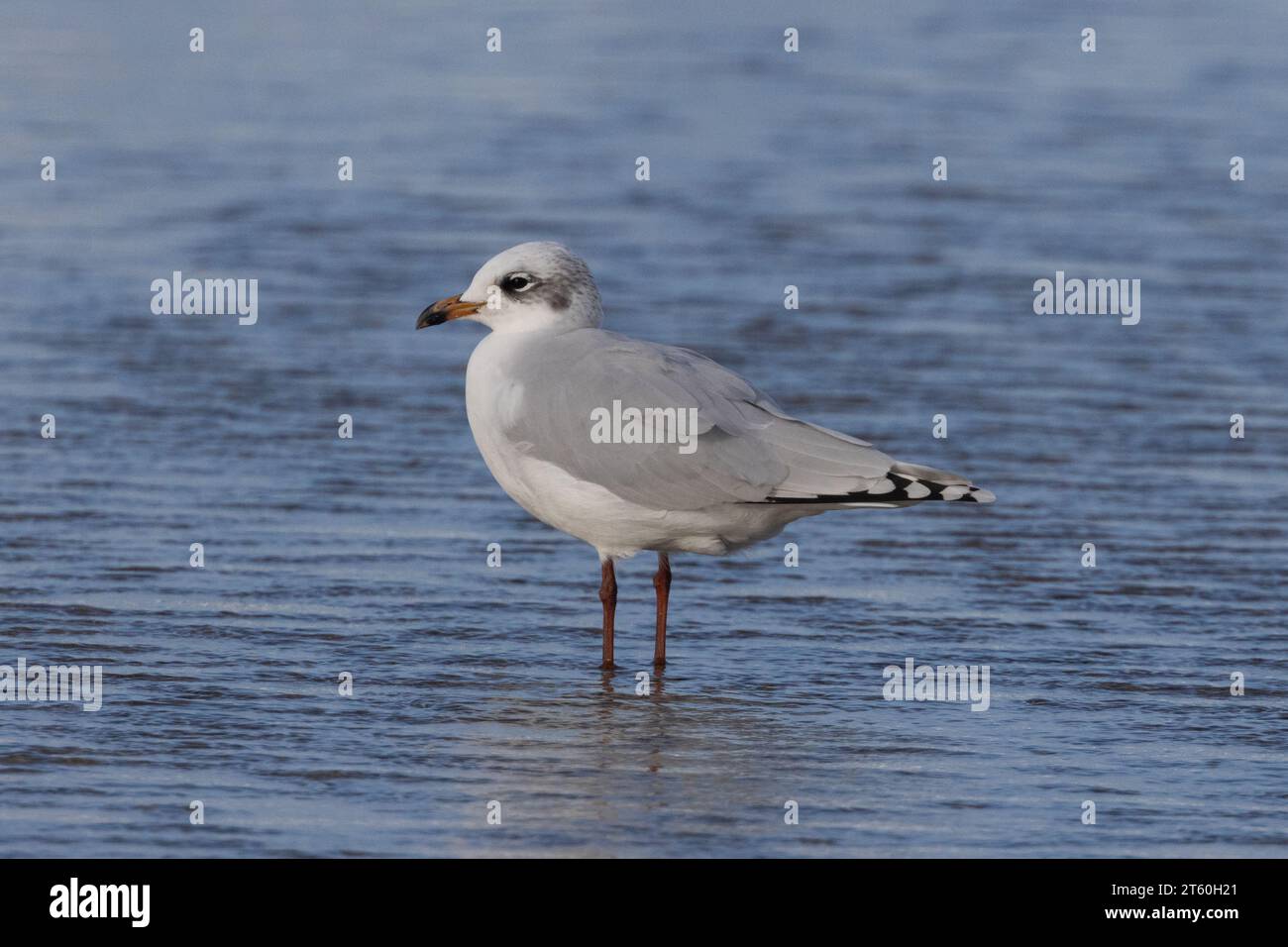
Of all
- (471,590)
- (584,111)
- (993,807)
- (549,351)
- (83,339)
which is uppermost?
(584,111)

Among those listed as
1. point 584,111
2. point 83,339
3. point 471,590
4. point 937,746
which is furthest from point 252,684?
point 584,111

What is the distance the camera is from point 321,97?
2184cm

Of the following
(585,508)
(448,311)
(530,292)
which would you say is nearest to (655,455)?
(585,508)

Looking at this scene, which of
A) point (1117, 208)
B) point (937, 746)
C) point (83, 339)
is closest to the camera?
point (937, 746)

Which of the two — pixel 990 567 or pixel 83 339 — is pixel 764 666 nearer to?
pixel 990 567

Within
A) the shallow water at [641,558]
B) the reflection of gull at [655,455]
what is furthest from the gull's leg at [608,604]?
the shallow water at [641,558]

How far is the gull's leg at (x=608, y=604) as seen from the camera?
8.33 metres

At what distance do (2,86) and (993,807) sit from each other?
1750 centimetres

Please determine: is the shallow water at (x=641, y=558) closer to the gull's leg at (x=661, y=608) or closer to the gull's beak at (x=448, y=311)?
the gull's leg at (x=661, y=608)

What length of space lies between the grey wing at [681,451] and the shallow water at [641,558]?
0.76m

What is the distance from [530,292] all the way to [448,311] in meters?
0.39

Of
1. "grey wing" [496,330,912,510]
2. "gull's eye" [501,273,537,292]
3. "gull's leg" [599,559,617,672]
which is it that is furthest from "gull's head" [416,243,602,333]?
"gull's leg" [599,559,617,672]

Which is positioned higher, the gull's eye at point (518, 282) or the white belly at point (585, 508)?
the gull's eye at point (518, 282)

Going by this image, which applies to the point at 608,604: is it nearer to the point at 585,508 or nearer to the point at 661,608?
the point at 661,608
